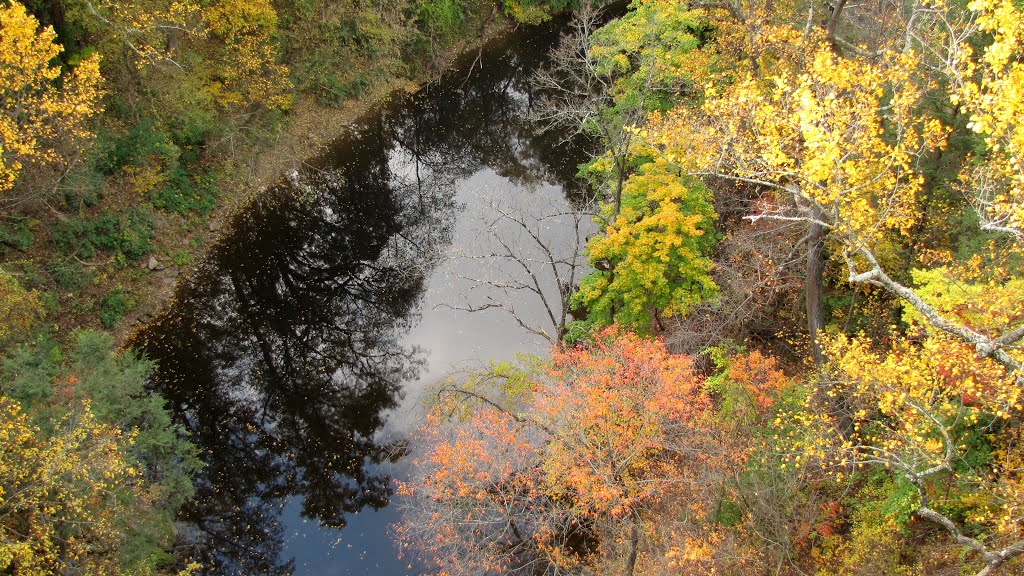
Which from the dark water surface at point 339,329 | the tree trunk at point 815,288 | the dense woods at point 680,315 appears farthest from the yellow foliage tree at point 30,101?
the tree trunk at point 815,288

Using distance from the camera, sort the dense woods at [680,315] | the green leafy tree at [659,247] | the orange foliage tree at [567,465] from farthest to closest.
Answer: the green leafy tree at [659,247] < the orange foliage tree at [567,465] < the dense woods at [680,315]

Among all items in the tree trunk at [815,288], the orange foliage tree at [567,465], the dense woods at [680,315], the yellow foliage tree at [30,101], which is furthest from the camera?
the tree trunk at [815,288]

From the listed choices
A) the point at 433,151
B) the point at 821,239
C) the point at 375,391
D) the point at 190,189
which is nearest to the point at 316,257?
the point at 190,189

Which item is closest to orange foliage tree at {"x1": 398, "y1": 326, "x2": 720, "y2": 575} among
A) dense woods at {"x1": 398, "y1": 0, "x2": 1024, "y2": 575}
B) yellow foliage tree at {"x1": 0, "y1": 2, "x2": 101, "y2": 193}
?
dense woods at {"x1": 398, "y1": 0, "x2": 1024, "y2": 575}

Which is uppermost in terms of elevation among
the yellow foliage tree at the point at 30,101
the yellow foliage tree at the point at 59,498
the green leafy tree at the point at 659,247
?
the yellow foliage tree at the point at 30,101

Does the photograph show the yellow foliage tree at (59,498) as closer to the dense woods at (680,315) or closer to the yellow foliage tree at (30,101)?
the dense woods at (680,315)

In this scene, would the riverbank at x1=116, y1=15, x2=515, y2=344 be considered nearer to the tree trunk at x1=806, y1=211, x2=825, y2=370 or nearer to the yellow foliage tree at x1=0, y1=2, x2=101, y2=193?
the yellow foliage tree at x1=0, y1=2, x2=101, y2=193
